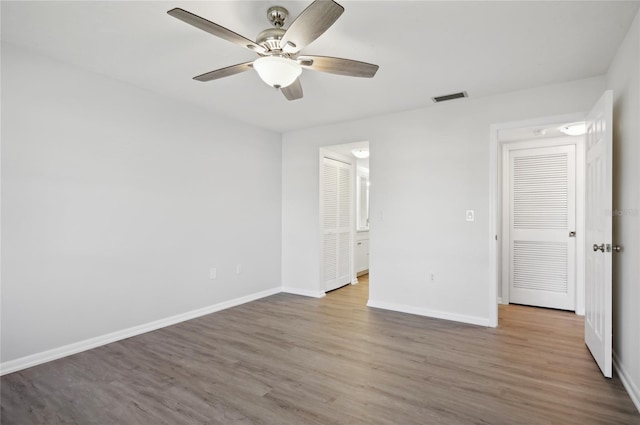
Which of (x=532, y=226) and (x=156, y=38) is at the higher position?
(x=156, y=38)

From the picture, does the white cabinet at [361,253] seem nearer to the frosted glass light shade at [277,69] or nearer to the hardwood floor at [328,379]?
the hardwood floor at [328,379]

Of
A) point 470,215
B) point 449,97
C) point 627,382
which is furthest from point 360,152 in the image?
point 627,382

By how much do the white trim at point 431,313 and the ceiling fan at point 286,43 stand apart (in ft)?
9.25

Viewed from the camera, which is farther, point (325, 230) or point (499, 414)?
point (325, 230)

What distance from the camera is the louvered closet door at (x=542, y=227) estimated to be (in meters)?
4.16

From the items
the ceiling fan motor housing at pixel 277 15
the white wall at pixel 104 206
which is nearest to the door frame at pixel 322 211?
the white wall at pixel 104 206

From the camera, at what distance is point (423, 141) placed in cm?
397

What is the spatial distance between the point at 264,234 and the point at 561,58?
388cm

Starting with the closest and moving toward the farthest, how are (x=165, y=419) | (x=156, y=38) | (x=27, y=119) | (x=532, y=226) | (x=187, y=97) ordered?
(x=165, y=419), (x=156, y=38), (x=27, y=119), (x=187, y=97), (x=532, y=226)

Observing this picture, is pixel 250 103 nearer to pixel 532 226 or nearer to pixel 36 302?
pixel 36 302

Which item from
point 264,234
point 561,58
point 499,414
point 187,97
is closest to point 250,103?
point 187,97

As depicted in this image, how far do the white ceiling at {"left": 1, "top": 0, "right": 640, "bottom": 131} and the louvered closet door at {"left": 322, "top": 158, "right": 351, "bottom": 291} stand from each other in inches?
69.3

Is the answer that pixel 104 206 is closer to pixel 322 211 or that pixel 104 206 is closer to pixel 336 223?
pixel 322 211

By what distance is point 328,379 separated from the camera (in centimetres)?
243
